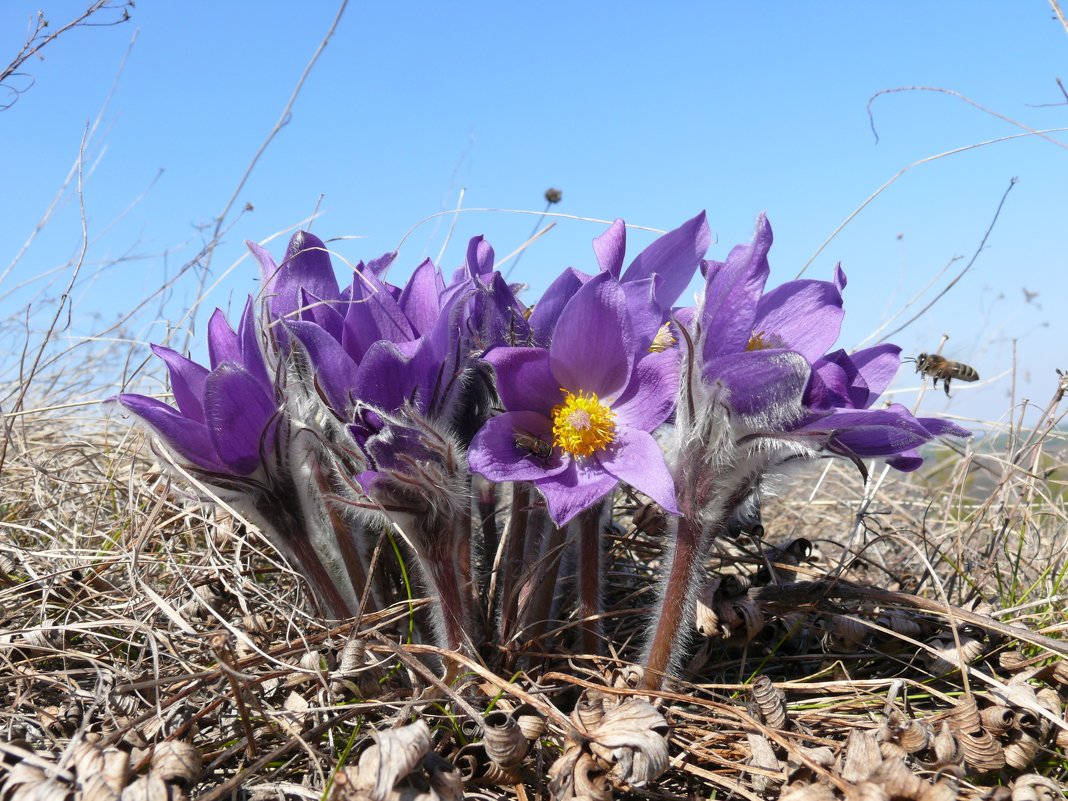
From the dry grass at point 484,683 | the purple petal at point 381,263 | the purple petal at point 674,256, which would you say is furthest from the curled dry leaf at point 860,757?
the purple petal at point 381,263

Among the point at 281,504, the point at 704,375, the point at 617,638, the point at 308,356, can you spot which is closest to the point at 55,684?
the point at 281,504

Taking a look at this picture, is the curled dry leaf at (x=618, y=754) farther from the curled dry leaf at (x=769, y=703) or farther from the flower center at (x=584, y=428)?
the flower center at (x=584, y=428)

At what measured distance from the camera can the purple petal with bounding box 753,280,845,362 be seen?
4.97ft

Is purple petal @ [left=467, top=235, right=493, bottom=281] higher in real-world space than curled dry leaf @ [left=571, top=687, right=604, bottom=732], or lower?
higher

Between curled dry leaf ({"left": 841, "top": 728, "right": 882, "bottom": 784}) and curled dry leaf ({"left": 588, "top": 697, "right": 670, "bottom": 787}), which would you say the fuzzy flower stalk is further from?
curled dry leaf ({"left": 841, "top": 728, "right": 882, "bottom": 784})

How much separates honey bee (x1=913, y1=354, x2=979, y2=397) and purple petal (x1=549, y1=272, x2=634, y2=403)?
179 centimetres

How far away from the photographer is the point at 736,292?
1410 millimetres

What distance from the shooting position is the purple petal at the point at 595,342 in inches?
57.6

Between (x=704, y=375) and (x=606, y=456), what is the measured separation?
23 centimetres

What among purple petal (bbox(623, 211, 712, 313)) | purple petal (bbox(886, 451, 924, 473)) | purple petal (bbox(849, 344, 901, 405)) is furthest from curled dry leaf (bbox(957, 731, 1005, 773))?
purple petal (bbox(623, 211, 712, 313))

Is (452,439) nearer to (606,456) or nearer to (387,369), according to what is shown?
(387,369)

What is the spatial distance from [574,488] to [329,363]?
471mm

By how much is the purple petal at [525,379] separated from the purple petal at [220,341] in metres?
0.50

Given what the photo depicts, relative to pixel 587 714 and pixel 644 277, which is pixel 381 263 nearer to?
pixel 644 277
